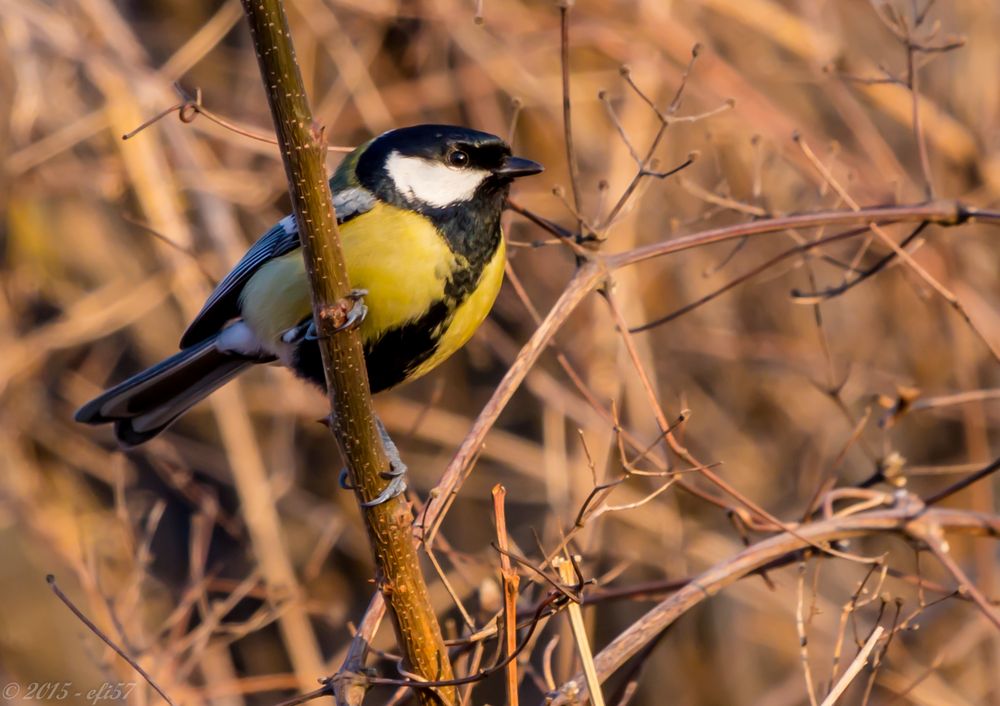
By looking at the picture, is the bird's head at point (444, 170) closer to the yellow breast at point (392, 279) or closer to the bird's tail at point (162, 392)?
the yellow breast at point (392, 279)

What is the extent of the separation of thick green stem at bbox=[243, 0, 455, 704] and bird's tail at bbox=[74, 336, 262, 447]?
1.23 m

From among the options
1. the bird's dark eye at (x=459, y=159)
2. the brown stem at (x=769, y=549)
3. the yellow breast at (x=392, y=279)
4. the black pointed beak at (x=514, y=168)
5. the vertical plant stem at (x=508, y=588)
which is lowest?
the brown stem at (x=769, y=549)

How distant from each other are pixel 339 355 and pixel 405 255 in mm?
644

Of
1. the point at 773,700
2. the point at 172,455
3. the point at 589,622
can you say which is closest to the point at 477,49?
the point at 172,455

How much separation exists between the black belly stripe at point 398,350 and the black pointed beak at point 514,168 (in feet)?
1.12

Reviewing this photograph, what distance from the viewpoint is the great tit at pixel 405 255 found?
2.40 metres

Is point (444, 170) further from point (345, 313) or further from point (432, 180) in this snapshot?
point (345, 313)

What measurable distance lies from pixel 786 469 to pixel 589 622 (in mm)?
1916

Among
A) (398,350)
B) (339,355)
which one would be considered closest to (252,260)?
(398,350)

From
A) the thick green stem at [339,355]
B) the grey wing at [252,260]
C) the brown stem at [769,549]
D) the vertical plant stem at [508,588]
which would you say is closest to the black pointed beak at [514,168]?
the grey wing at [252,260]

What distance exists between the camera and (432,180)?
2547mm

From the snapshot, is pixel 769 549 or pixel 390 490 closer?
pixel 390 490

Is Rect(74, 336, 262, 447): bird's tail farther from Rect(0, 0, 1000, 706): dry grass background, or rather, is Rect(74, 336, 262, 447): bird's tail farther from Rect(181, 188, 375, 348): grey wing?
Rect(0, 0, 1000, 706): dry grass background

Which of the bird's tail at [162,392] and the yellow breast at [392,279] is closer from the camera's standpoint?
the yellow breast at [392,279]
